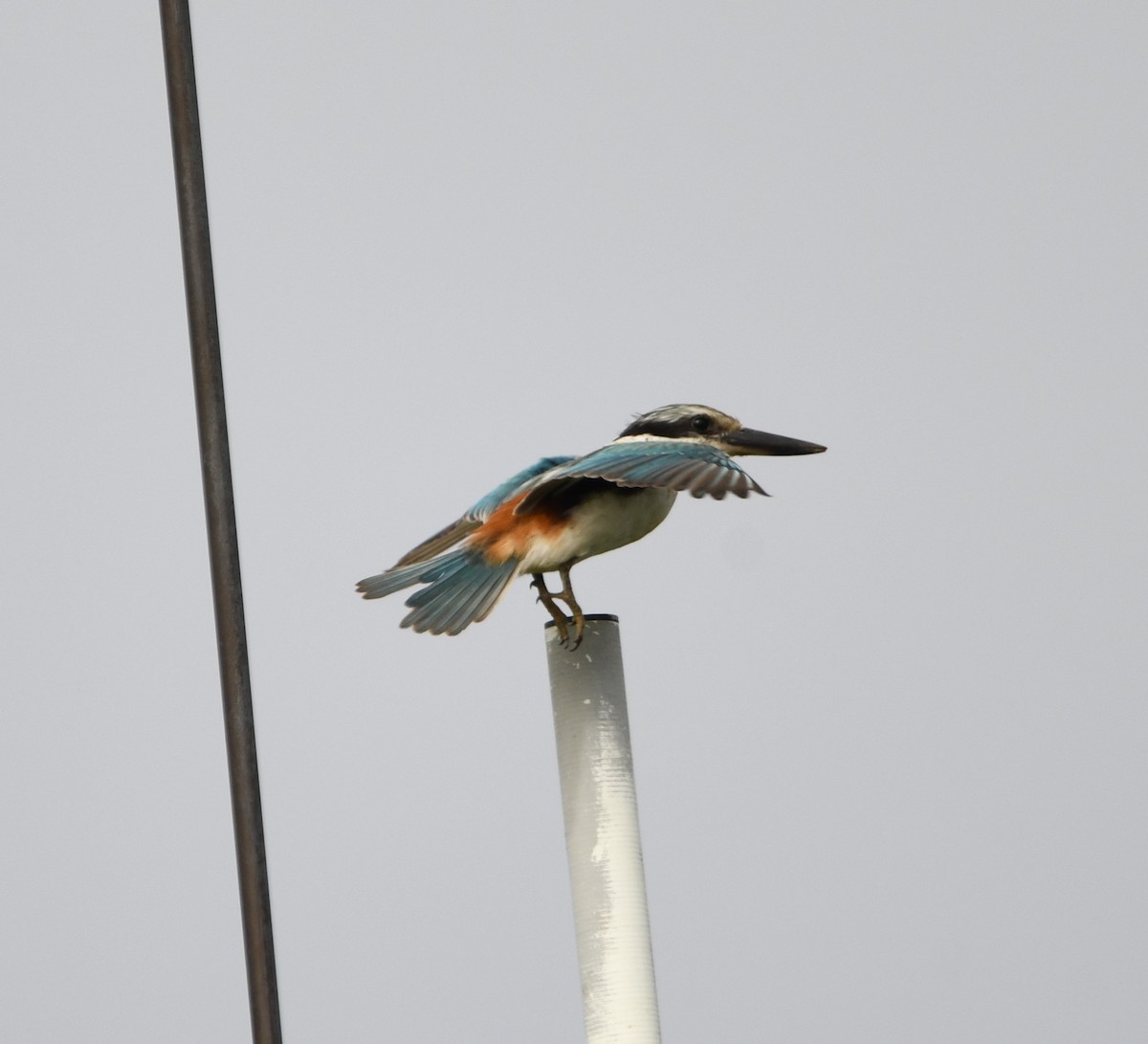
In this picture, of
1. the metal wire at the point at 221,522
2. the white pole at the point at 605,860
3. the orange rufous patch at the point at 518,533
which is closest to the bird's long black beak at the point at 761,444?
the orange rufous patch at the point at 518,533

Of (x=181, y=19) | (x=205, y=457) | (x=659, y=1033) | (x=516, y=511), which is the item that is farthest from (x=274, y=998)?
(x=181, y=19)

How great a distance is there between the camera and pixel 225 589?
3.24 meters

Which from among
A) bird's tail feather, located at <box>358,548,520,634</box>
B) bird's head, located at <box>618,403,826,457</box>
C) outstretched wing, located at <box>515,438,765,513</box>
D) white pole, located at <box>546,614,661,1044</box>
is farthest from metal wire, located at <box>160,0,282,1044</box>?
bird's head, located at <box>618,403,826,457</box>

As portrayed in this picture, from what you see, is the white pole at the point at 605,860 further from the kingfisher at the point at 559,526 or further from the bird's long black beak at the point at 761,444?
the bird's long black beak at the point at 761,444

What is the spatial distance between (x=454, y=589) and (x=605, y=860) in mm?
910

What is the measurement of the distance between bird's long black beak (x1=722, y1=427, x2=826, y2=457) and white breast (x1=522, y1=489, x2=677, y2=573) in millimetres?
575

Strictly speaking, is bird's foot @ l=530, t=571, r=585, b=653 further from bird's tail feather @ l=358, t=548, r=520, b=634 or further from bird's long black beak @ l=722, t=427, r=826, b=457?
bird's long black beak @ l=722, t=427, r=826, b=457

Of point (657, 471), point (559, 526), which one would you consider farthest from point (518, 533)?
point (657, 471)

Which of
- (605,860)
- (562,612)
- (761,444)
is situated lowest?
(605,860)

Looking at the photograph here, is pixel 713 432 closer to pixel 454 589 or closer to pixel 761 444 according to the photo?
pixel 761 444

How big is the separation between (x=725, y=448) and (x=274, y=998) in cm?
203

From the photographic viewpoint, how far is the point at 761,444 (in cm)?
457

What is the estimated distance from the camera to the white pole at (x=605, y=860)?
3.32 metres

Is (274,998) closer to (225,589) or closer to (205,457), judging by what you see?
(225,589)
